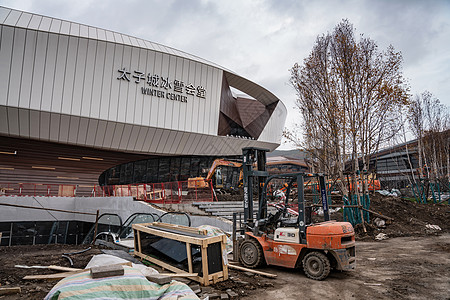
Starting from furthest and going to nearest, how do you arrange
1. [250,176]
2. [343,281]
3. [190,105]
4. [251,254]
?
[190,105]
[250,176]
[251,254]
[343,281]

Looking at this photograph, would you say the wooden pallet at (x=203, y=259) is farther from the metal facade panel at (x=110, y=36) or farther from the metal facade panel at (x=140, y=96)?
the metal facade panel at (x=110, y=36)

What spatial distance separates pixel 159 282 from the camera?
3916 millimetres

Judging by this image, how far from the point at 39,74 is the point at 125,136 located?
22.4 ft

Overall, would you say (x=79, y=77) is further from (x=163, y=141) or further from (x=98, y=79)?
(x=163, y=141)

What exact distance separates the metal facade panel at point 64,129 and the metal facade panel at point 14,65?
2.72 m

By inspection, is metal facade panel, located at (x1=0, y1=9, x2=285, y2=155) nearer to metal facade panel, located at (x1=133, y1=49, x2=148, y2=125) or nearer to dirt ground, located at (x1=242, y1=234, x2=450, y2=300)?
metal facade panel, located at (x1=133, y1=49, x2=148, y2=125)

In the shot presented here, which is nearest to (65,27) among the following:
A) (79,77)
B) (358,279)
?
(79,77)

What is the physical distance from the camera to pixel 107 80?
2028 centimetres

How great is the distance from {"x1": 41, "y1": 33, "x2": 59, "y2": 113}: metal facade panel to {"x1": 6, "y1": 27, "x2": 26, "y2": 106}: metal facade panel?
134 cm

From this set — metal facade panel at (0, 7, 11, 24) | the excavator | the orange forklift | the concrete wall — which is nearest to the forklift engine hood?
the orange forklift

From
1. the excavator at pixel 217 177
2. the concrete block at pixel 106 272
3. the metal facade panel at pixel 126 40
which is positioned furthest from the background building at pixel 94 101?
the concrete block at pixel 106 272

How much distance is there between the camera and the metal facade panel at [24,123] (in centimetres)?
1805

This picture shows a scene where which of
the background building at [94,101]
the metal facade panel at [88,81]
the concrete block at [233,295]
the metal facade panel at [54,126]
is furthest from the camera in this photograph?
the metal facade panel at [88,81]

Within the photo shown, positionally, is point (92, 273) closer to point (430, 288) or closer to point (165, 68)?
point (430, 288)
